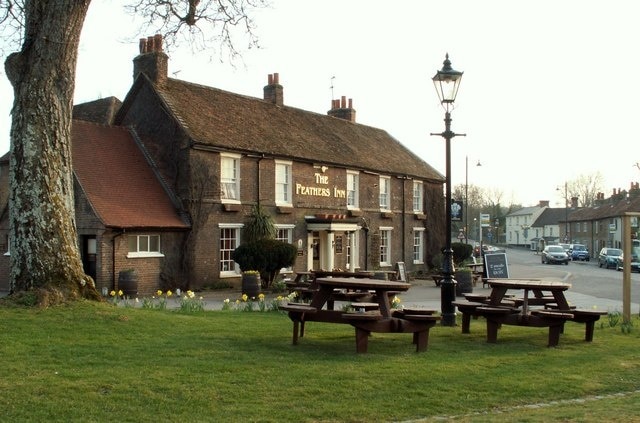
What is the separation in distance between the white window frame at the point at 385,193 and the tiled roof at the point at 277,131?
1.86 ft

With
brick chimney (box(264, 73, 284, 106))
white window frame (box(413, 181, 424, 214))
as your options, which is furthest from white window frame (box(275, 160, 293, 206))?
white window frame (box(413, 181, 424, 214))

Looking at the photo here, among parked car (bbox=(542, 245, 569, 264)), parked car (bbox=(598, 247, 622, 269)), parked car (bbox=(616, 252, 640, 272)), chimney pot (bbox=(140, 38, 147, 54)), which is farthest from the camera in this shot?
parked car (bbox=(542, 245, 569, 264))

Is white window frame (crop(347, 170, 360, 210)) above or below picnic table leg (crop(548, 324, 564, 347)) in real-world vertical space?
above

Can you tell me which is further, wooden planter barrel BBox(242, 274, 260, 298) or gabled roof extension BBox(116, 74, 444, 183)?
gabled roof extension BBox(116, 74, 444, 183)

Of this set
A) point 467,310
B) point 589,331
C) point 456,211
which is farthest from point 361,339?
point 456,211

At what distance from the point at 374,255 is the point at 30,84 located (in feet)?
79.1

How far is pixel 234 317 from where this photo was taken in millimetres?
14328

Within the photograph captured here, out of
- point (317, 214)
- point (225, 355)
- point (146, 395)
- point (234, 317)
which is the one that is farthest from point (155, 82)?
point (146, 395)

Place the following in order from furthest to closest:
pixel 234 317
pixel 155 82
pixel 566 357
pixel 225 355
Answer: pixel 155 82
pixel 234 317
pixel 566 357
pixel 225 355

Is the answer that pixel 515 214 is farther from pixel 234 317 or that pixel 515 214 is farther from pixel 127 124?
pixel 234 317

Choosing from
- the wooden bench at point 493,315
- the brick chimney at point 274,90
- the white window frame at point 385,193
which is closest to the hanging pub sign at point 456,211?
the white window frame at point 385,193

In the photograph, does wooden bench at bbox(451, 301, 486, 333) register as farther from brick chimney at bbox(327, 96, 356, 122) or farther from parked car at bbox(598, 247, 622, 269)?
parked car at bbox(598, 247, 622, 269)

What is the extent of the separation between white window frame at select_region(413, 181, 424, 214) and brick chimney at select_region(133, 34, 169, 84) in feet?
52.4

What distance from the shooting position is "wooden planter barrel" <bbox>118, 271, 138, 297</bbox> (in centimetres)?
2186
